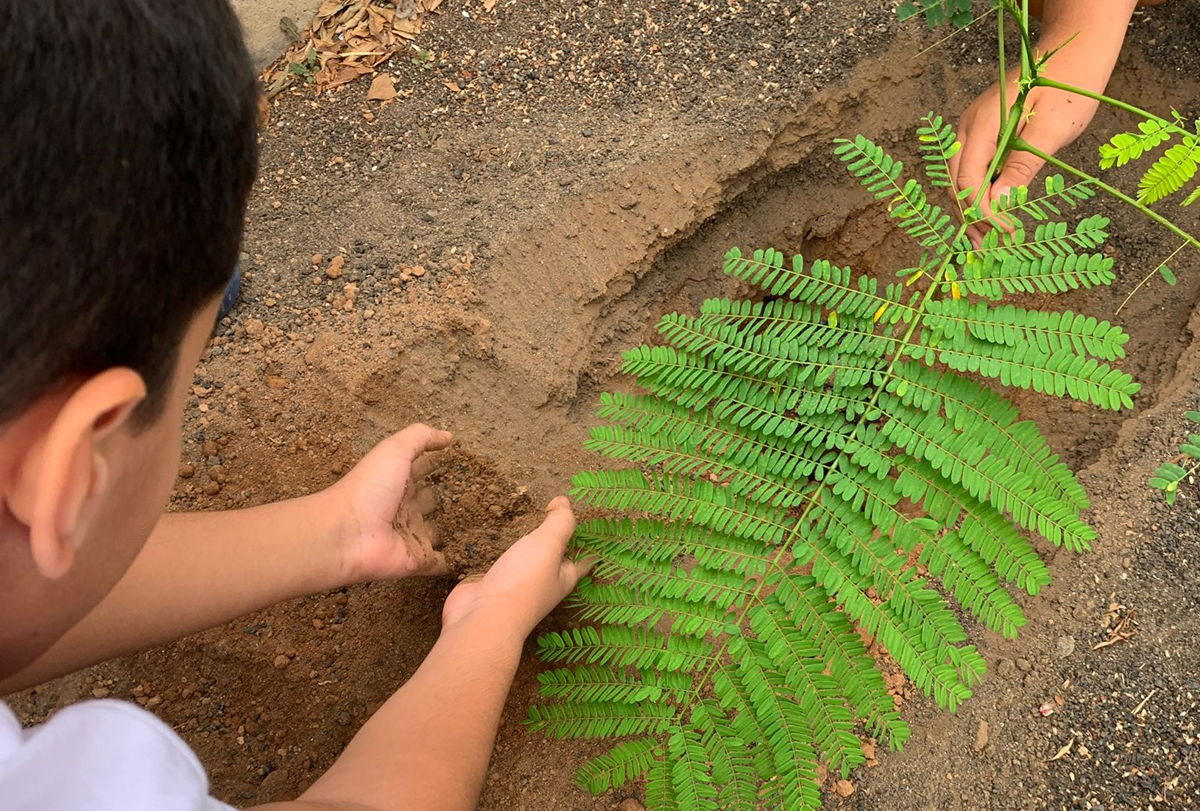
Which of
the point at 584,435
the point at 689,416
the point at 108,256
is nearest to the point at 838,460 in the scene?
the point at 689,416

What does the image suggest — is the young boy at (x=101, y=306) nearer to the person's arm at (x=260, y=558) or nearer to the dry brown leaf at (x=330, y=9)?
the person's arm at (x=260, y=558)

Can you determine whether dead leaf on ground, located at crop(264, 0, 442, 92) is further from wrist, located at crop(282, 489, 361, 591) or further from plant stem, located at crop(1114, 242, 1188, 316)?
plant stem, located at crop(1114, 242, 1188, 316)

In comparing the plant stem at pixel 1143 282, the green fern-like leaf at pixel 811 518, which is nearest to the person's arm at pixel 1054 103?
the green fern-like leaf at pixel 811 518

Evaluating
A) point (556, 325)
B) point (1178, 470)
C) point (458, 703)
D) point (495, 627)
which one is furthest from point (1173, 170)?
point (458, 703)

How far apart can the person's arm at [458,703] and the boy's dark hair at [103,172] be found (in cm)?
94

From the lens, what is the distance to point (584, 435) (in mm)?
2410

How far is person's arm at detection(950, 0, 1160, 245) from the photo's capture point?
220 cm

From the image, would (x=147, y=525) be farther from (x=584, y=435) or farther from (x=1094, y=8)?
(x=1094, y=8)

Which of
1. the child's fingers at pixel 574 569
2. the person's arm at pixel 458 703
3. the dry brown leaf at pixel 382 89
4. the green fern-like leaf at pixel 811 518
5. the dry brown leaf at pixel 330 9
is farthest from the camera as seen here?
the dry brown leaf at pixel 330 9

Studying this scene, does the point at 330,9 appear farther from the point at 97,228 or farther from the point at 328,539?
the point at 97,228

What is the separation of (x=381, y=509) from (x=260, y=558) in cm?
29

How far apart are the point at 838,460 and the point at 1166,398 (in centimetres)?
125

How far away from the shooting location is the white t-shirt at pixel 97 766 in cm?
103

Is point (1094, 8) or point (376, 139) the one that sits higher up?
point (376, 139)
